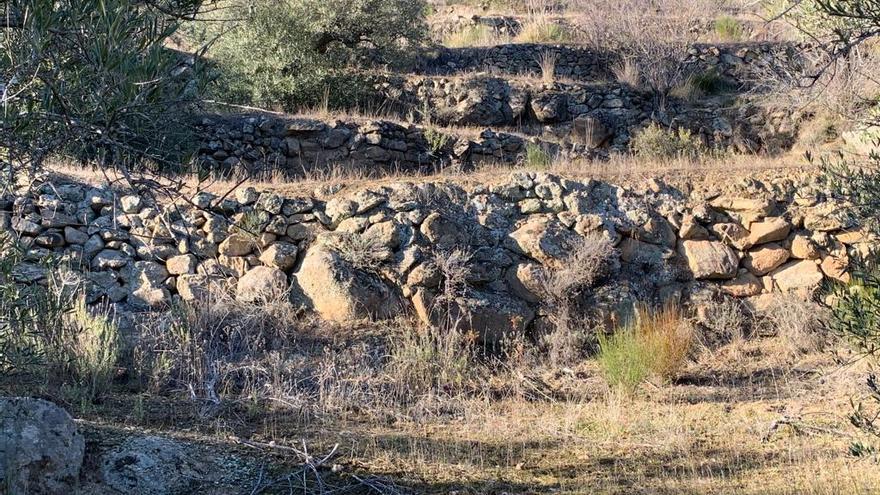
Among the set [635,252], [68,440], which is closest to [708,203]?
[635,252]

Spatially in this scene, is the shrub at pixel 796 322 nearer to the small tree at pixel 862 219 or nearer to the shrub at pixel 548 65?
the small tree at pixel 862 219

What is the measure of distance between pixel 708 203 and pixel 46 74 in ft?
26.5

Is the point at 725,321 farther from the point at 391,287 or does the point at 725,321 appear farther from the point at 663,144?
the point at 663,144

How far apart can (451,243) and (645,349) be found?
2.42 meters

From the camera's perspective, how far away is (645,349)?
7879mm

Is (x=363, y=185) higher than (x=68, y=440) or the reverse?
higher

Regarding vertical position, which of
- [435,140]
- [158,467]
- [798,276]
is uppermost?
[435,140]

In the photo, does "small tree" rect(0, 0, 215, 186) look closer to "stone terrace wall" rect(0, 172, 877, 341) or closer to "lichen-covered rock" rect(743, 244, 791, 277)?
"stone terrace wall" rect(0, 172, 877, 341)

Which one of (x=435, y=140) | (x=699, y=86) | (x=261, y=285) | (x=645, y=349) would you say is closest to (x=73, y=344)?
(x=261, y=285)

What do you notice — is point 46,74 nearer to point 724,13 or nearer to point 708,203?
point 708,203

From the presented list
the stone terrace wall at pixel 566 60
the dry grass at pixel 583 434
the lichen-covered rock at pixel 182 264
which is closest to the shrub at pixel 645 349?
the dry grass at pixel 583 434

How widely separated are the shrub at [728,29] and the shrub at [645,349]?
13.2m

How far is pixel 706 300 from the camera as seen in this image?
30.8 feet

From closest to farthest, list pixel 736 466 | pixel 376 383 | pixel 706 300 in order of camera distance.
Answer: pixel 736 466 → pixel 376 383 → pixel 706 300
